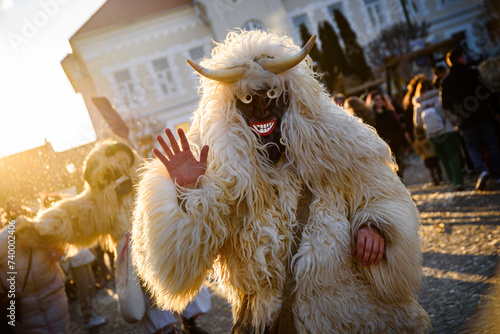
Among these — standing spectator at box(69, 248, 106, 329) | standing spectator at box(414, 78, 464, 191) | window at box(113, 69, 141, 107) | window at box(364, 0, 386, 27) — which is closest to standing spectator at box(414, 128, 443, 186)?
standing spectator at box(414, 78, 464, 191)

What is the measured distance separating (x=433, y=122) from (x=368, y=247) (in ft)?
16.8

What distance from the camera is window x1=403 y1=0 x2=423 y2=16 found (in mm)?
23047

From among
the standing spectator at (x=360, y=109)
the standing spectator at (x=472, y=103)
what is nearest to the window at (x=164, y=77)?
the standing spectator at (x=360, y=109)

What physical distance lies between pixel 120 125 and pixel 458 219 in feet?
15.1

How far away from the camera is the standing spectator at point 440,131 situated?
6234 millimetres

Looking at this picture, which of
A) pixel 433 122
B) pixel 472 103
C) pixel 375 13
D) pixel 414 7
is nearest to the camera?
pixel 472 103

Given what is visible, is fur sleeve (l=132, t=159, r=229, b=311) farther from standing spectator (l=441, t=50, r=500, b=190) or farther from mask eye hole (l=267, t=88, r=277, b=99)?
standing spectator (l=441, t=50, r=500, b=190)

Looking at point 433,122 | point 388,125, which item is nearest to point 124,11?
point 388,125

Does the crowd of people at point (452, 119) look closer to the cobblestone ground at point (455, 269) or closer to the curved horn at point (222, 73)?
the cobblestone ground at point (455, 269)

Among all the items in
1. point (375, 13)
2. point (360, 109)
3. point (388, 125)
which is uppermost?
point (375, 13)

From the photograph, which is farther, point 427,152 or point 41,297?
point 427,152

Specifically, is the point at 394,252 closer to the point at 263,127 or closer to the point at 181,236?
the point at 263,127

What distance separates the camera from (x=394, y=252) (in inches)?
76.5

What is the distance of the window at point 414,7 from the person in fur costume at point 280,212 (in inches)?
972
